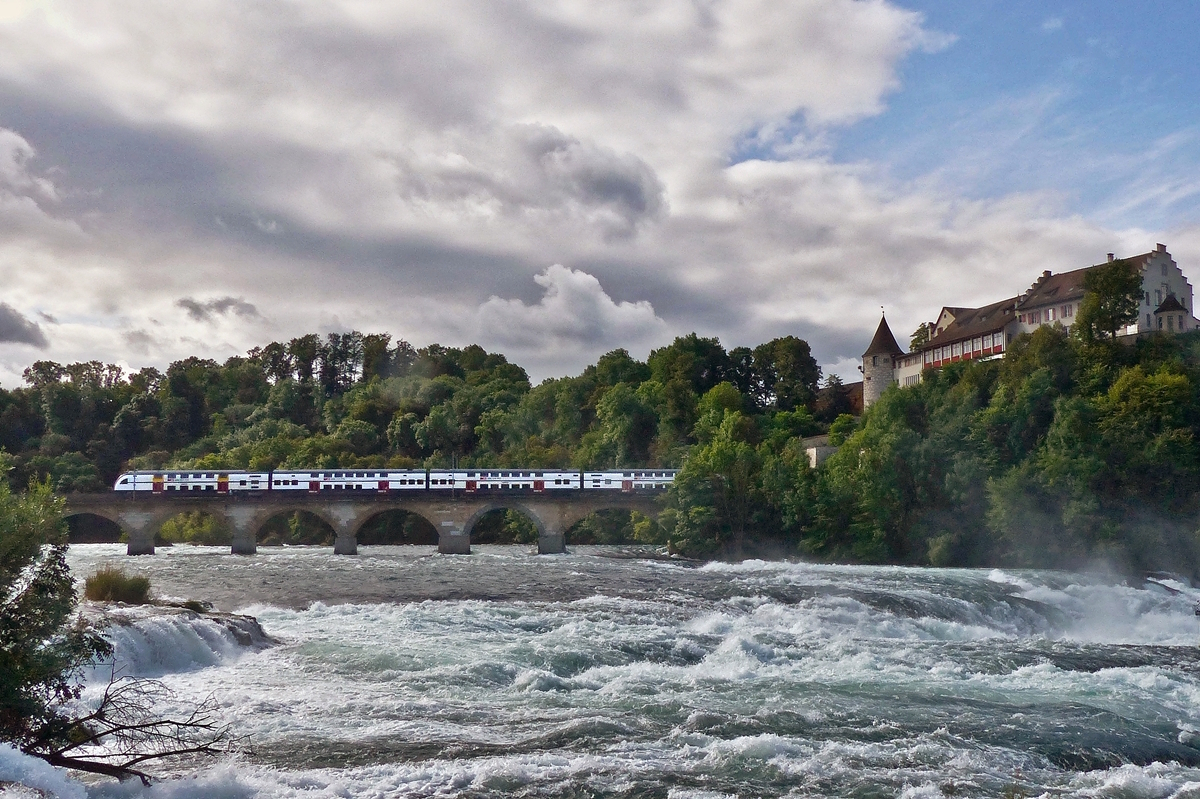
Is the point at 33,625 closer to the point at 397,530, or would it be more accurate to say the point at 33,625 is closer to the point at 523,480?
the point at 523,480

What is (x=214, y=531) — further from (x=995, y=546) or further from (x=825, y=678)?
(x=825, y=678)

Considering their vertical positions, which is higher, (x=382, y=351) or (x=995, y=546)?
(x=382, y=351)

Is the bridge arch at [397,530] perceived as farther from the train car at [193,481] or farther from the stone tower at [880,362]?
the stone tower at [880,362]

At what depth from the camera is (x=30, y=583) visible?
13.4 metres

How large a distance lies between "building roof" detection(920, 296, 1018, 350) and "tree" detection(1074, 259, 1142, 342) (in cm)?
1151

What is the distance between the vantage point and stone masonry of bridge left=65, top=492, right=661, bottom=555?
7119 centimetres

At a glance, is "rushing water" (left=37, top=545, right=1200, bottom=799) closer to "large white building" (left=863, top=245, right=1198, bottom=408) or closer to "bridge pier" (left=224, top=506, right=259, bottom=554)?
"bridge pier" (left=224, top=506, right=259, bottom=554)

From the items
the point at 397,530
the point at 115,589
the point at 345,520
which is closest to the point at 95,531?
the point at 397,530

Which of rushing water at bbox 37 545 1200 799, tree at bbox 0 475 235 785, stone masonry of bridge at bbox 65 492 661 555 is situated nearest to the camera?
tree at bbox 0 475 235 785

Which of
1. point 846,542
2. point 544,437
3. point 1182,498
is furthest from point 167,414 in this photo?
point 1182,498

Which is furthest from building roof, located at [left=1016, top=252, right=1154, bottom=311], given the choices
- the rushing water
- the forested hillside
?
the rushing water

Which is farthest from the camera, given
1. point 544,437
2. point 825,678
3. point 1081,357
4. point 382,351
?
point 382,351

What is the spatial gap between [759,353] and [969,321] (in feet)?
85.2

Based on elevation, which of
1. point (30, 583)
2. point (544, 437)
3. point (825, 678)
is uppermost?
point (544, 437)
